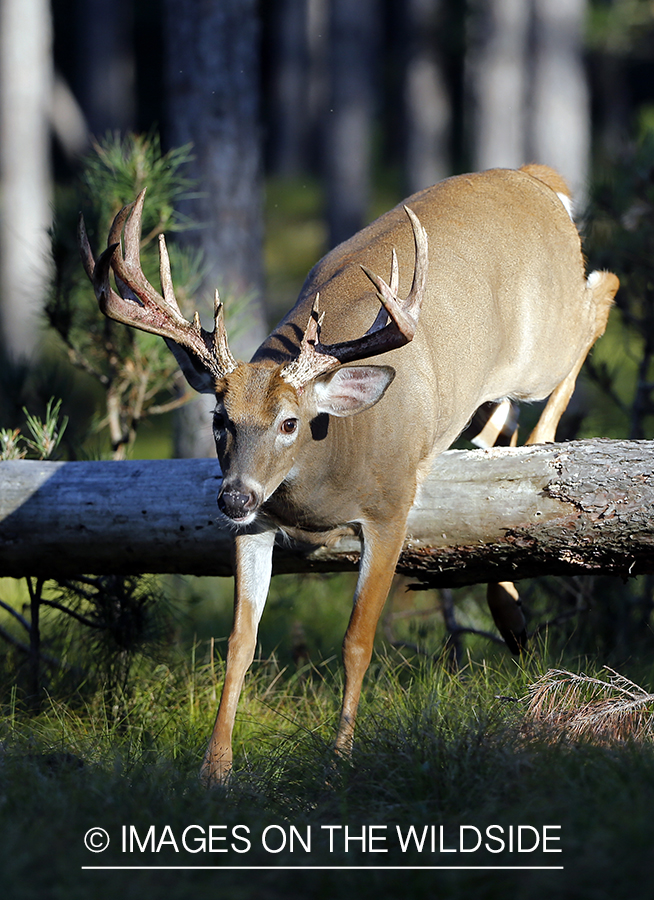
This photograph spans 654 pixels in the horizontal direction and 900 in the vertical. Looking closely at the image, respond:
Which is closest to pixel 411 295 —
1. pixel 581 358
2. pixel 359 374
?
pixel 359 374

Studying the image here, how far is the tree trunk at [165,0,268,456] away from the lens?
21.2ft

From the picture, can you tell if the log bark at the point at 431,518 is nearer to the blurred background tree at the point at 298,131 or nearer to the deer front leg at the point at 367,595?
the deer front leg at the point at 367,595

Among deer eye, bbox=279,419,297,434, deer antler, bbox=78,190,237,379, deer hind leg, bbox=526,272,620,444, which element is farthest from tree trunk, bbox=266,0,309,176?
deer eye, bbox=279,419,297,434

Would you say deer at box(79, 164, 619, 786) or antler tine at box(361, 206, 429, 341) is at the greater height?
antler tine at box(361, 206, 429, 341)

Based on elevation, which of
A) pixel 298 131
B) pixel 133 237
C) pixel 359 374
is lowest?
pixel 298 131

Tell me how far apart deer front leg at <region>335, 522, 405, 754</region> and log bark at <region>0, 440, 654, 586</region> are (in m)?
0.14

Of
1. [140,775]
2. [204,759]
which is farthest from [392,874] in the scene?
[204,759]

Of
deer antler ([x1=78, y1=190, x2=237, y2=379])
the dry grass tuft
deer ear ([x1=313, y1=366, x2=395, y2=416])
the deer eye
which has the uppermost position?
deer antler ([x1=78, y1=190, x2=237, y2=379])

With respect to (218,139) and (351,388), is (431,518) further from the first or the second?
(218,139)

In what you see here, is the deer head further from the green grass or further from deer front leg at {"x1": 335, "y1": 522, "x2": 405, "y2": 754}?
the green grass

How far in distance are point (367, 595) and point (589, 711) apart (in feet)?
2.92

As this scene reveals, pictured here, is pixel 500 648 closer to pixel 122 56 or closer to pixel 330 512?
pixel 330 512

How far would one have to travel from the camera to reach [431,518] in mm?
3777

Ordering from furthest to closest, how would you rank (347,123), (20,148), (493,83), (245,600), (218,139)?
(347,123)
(20,148)
(493,83)
(218,139)
(245,600)
